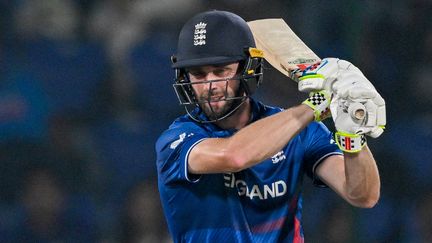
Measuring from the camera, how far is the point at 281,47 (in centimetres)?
298

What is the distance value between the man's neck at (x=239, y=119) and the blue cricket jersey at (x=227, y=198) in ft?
0.09

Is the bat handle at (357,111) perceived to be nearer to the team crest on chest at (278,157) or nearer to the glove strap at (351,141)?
the glove strap at (351,141)

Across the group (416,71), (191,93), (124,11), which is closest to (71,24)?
(124,11)

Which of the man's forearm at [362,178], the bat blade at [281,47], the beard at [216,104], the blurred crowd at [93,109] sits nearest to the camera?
the man's forearm at [362,178]

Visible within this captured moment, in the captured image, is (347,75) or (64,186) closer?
(347,75)

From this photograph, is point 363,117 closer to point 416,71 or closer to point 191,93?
point 191,93

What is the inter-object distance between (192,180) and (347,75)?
0.61 m

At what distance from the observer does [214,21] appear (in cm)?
285

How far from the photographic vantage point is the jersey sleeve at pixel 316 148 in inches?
116

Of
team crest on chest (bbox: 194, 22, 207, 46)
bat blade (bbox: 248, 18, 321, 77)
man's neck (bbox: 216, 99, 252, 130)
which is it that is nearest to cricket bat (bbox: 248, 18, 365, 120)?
bat blade (bbox: 248, 18, 321, 77)

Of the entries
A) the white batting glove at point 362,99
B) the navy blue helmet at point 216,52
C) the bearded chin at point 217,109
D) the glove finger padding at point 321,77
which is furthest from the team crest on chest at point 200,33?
the white batting glove at point 362,99

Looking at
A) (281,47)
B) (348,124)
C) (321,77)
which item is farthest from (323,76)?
(281,47)

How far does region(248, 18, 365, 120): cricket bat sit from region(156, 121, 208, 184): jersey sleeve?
1.20 feet

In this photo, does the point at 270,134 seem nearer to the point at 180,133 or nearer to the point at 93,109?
the point at 180,133
